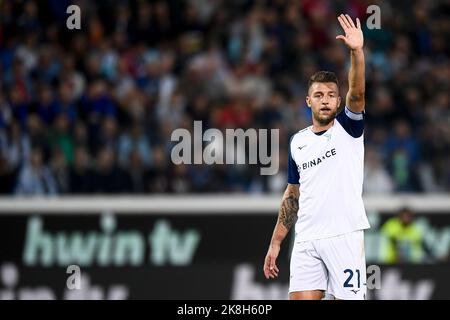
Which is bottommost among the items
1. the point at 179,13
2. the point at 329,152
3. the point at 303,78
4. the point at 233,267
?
the point at 233,267

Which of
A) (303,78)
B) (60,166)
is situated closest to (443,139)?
(303,78)

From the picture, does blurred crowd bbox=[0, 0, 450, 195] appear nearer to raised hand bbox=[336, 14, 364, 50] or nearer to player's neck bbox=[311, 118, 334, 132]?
player's neck bbox=[311, 118, 334, 132]

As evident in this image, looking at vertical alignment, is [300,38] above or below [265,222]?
above

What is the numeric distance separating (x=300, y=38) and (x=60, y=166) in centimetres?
431

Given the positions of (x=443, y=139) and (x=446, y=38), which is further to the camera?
(x=446, y=38)

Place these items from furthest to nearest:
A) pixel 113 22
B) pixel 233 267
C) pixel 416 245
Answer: pixel 113 22
pixel 416 245
pixel 233 267

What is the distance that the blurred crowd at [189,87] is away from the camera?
583 inches

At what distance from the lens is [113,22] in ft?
54.9

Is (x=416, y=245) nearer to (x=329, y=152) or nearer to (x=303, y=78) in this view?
Result: (x=303, y=78)

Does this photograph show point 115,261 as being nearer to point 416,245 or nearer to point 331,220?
point 416,245

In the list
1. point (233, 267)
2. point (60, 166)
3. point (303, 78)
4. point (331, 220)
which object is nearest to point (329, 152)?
point (331, 220)

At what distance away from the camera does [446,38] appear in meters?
17.6

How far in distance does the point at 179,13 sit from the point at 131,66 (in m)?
1.50
